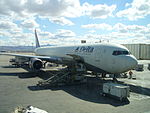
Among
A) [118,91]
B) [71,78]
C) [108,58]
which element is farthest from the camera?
[71,78]

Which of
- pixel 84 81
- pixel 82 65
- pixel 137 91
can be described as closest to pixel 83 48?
pixel 82 65

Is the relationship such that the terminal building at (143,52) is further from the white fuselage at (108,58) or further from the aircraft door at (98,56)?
the aircraft door at (98,56)

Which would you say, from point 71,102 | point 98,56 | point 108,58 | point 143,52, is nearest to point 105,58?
point 108,58

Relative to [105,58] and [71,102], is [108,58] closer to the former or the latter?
[105,58]

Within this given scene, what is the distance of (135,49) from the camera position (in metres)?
70.9

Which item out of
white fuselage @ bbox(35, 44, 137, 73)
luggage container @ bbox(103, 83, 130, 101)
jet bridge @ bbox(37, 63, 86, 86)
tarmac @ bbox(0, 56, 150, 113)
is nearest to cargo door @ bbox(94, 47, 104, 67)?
white fuselage @ bbox(35, 44, 137, 73)

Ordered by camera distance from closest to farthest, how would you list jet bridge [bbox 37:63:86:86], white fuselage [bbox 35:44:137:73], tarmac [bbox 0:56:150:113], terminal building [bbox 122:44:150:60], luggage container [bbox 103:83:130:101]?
1. tarmac [bbox 0:56:150:113]
2. luggage container [bbox 103:83:130:101]
3. white fuselage [bbox 35:44:137:73]
4. jet bridge [bbox 37:63:86:86]
5. terminal building [bbox 122:44:150:60]

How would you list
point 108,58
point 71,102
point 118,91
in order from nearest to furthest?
point 71,102 → point 118,91 → point 108,58

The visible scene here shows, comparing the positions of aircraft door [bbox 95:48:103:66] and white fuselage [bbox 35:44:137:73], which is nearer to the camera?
white fuselage [bbox 35:44:137:73]

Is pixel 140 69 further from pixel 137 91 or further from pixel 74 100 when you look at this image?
pixel 74 100

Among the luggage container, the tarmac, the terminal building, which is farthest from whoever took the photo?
the terminal building

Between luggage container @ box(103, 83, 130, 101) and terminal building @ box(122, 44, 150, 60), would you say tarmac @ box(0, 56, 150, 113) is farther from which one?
terminal building @ box(122, 44, 150, 60)

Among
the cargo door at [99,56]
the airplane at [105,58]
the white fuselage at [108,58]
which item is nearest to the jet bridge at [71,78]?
the airplane at [105,58]

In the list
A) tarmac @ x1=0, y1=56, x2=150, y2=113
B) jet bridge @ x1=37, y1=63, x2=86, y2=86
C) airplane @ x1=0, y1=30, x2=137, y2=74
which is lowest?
tarmac @ x1=0, y1=56, x2=150, y2=113
